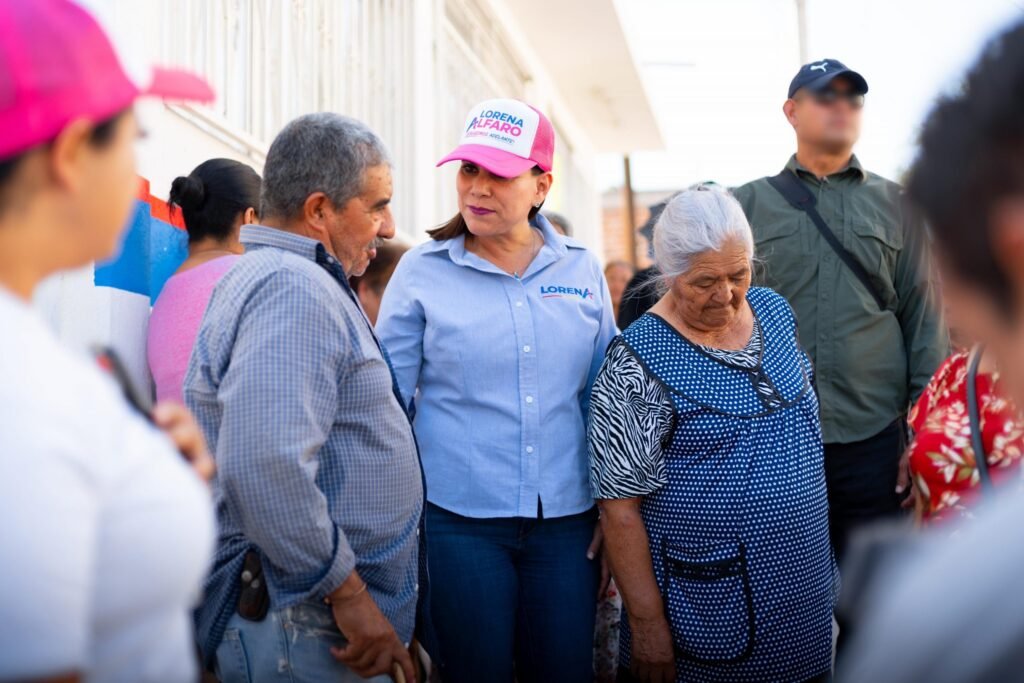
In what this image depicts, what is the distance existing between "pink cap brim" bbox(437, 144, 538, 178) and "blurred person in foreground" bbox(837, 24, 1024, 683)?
2.05 meters

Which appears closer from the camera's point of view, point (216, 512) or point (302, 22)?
point (216, 512)

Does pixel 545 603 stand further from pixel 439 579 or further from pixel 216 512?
pixel 216 512

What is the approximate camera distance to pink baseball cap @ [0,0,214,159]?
105 cm

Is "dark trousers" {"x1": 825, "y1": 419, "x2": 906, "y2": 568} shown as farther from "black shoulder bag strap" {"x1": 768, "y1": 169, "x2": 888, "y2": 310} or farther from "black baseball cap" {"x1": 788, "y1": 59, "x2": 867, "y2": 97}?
"black baseball cap" {"x1": 788, "y1": 59, "x2": 867, "y2": 97}

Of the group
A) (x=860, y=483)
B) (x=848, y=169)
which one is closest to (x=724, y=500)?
(x=860, y=483)

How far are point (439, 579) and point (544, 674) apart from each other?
1.36ft

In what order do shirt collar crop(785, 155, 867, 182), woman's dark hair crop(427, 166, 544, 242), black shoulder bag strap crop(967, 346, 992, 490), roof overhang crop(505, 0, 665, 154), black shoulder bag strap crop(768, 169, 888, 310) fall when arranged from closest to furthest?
black shoulder bag strap crop(967, 346, 992, 490) → woman's dark hair crop(427, 166, 544, 242) → black shoulder bag strap crop(768, 169, 888, 310) → shirt collar crop(785, 155, 867, 182) → roof overhang crop(505, 0, 665, 154)

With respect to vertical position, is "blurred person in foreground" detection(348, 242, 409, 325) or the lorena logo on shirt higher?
the lorena logo on shirt

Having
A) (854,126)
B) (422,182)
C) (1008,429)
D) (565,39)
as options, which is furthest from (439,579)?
(565,39)

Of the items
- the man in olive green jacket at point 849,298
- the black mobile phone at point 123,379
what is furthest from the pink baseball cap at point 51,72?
the man in olive green jacket at point 849,298

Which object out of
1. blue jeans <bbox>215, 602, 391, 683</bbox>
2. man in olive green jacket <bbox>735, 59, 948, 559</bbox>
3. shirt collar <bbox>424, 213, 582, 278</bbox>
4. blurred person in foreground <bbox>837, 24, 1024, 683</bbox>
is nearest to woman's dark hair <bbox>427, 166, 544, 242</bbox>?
shirt collar <bbox>424, 213, 582, 278</bbox>

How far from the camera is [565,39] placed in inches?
407

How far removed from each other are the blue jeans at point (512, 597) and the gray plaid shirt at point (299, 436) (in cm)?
47

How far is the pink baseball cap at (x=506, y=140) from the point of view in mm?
3105
